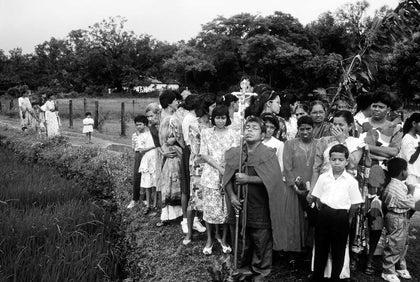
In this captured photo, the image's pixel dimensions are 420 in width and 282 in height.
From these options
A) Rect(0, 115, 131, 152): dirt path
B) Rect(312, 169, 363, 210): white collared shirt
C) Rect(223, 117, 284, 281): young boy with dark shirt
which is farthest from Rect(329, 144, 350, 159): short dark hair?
Rect(0, 115, 131, 152): dirt path

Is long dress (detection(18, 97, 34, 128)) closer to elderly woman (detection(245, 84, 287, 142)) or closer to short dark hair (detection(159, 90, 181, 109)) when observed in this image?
short dark hair (detection(159, 90, 181, 109))

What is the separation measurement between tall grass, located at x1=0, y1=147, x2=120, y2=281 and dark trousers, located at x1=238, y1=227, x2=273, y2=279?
1.47 meters

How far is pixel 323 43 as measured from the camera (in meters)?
32.3

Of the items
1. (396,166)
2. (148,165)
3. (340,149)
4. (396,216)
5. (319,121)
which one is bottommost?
(396,216)

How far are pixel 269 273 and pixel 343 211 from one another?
2.93 ft

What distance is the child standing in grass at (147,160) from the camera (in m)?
5.61

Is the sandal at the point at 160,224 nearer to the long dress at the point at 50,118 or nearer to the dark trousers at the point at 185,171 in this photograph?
the dark trousers at the point at 185,171

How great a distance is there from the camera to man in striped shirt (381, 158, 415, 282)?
3709mm

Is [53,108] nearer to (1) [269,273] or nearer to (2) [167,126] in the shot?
(2) [167,126]

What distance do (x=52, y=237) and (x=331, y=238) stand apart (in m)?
2.92

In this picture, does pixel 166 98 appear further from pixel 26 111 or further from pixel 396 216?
pixel 26 111

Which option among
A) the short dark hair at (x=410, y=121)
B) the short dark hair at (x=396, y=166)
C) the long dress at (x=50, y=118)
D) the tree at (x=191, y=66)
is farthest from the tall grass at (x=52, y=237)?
the tree at (x=191, y=66)

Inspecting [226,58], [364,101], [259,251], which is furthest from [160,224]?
[226,58]

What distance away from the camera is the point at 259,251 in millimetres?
3506
